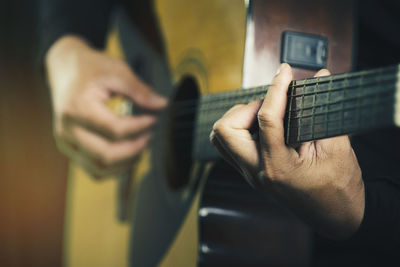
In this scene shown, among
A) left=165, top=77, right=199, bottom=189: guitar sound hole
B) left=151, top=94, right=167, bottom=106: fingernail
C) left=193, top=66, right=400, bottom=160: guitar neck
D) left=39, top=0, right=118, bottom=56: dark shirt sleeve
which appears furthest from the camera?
left=39, top=0, right=118, bottom=56: dark shirt sleeve

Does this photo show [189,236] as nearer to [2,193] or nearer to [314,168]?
[314,168]

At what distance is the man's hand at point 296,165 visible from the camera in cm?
43

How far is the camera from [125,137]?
0.93 m

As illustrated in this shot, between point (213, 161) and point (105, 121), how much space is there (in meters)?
0.30

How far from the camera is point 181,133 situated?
2.79ft

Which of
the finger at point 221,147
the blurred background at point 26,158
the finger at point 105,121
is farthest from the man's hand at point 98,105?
the blurred background at point 26,158

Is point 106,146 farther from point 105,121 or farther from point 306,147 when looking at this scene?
point 306,147

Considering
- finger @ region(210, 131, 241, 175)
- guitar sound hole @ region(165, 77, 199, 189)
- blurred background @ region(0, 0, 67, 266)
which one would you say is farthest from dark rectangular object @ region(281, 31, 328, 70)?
blurred background @ region(0, 0, 67, 266)

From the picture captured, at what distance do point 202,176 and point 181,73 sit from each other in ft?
0.85

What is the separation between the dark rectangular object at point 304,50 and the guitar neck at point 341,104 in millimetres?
55

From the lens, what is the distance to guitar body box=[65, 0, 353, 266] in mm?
528

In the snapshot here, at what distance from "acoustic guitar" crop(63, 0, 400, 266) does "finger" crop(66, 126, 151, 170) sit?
0.10ft

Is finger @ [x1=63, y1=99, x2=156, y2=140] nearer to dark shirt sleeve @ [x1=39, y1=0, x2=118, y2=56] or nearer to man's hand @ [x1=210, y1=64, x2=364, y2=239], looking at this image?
dark shirt sleeve @ [x1=39, y1=0, x2=118, y2=56]

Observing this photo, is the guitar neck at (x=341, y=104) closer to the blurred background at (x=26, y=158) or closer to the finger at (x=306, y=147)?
the finger at (x=306, y=147)
